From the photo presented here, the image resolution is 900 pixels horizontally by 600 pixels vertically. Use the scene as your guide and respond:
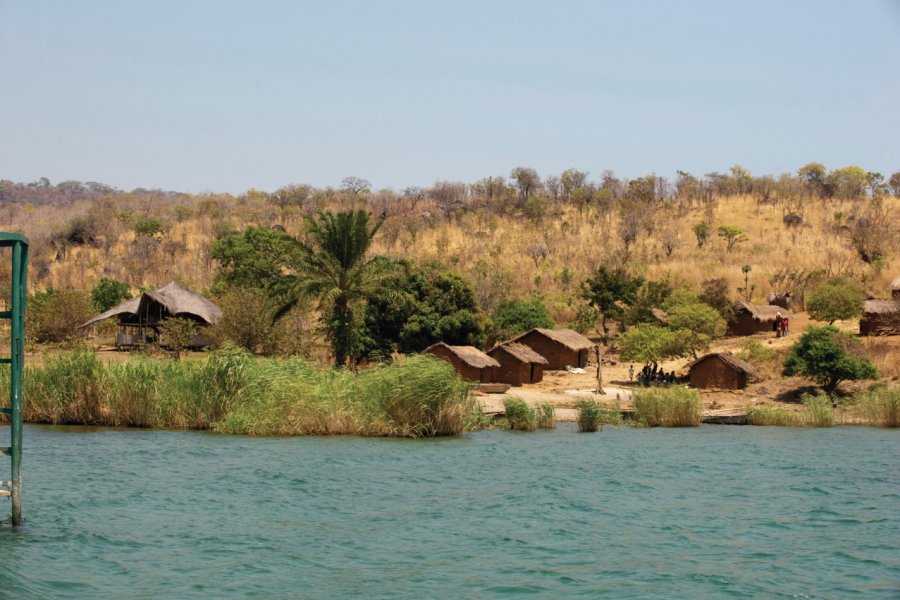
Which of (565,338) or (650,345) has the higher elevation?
(565,338)

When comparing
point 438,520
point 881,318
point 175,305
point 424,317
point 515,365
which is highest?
point 175,305

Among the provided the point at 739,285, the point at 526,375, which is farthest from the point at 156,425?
the point at 739,285

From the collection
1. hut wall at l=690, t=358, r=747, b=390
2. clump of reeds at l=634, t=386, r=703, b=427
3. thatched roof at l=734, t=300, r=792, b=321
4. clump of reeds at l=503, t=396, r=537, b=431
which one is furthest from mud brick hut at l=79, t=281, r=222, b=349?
thatched roof at l=734, t=300, r=792, b=321

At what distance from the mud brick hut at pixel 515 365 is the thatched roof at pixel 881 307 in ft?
59.9

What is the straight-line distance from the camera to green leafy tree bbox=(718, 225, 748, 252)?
8706 centimetres

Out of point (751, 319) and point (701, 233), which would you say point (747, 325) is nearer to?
point (751, 319)

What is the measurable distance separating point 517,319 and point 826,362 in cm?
1886

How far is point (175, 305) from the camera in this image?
52.1m

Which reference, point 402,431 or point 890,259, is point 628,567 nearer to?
point 402,431

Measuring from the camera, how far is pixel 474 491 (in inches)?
840

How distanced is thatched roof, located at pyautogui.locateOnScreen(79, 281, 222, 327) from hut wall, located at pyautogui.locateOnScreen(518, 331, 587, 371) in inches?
597

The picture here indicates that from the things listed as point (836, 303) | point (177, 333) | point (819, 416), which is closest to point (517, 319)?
point (836, 303)

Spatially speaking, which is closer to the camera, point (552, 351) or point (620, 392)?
point (620, 392)

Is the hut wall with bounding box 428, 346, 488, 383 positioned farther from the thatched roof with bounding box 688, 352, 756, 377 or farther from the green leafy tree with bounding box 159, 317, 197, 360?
the green leafy tree with bounding box 159, 317, 197, 360
